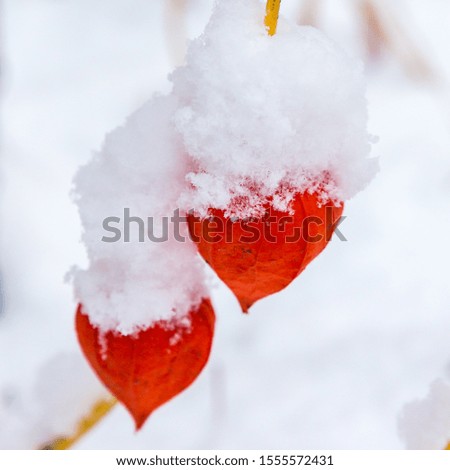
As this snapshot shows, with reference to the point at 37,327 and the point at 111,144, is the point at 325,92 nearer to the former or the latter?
the point at 111,144

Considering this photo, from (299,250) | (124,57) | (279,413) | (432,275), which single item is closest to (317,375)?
(279,413)

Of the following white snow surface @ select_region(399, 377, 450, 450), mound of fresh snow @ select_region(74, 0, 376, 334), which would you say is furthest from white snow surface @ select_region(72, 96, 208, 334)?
white snow surface @ select_region(399, 377, 450, 450)

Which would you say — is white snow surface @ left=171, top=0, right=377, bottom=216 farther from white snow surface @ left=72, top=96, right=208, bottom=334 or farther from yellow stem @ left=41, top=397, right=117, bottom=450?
yellow stem @ left=41, top=397, right=117, bottom=450

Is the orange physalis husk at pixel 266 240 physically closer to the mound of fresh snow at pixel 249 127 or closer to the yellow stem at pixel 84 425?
the mound of fresh snow at pixel 249 127

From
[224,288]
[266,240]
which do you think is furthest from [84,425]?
[266,240]

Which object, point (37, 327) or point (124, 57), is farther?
point (124, 57)

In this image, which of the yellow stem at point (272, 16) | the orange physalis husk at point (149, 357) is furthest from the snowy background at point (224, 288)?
the yellow stem at point (272, 16)
